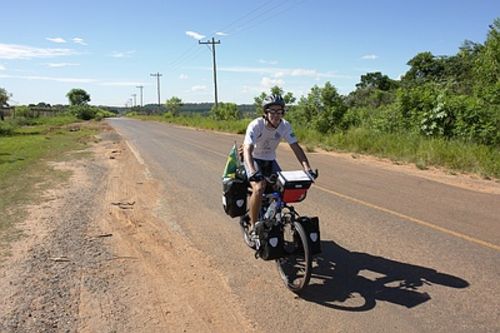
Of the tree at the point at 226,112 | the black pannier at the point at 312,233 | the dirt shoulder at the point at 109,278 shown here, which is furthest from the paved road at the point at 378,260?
the tree at the point at 226,112

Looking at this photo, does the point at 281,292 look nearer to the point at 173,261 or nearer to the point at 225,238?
the point at 173,261

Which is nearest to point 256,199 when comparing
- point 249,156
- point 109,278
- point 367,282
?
point 249,156

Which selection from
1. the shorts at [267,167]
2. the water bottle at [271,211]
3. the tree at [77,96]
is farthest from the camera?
the tree at [77,96]

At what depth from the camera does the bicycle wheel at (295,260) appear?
4.48m

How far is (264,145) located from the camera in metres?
5.62

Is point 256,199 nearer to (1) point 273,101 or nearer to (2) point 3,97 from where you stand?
(1) point 273,101

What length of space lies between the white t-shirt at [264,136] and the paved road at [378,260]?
4.38 feet

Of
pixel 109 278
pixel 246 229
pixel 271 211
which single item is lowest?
pixel 109 278

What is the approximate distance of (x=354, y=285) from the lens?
4.80 meters

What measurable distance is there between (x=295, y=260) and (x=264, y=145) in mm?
1499

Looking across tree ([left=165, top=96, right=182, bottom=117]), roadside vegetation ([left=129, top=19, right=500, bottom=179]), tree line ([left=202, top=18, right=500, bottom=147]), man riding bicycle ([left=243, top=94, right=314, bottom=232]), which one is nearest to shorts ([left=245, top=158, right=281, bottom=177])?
man riding bicycle ([left=243, top=94, right=314, bottom=232])

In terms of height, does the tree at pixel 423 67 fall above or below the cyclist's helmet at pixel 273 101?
above

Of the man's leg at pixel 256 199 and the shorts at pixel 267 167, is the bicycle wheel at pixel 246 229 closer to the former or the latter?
the man's leg at pixel 256 199

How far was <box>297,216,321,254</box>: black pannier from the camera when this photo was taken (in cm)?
454
